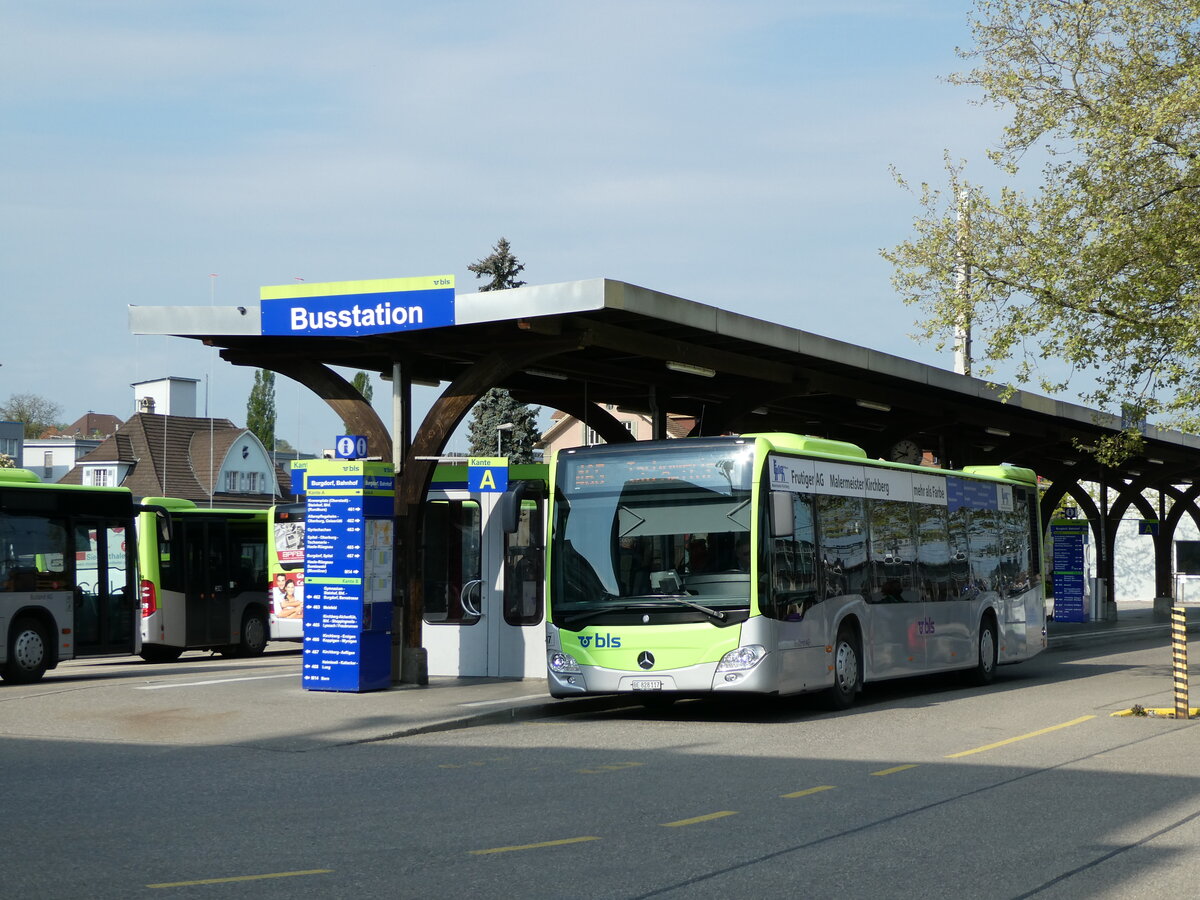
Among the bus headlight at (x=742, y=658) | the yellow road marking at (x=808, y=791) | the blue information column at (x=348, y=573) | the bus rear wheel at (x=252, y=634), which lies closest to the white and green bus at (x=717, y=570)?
the bus headlight at (x=742, y=658)

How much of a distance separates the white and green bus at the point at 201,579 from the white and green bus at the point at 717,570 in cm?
1181

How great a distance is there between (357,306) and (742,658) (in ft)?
19.7

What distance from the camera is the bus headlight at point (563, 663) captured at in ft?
51.4

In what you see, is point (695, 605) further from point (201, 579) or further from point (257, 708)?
point (201, 579)

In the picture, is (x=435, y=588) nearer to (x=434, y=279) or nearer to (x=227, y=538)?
(x=434, y=279)

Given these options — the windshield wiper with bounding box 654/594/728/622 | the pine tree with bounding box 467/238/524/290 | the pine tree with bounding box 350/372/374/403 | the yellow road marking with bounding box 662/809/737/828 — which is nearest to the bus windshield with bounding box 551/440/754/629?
the windshield wiper with bounding box 654/594/728/622

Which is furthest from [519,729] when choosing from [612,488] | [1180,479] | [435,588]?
[1180,479]

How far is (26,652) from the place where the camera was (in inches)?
802

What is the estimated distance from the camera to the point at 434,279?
55.3 ft

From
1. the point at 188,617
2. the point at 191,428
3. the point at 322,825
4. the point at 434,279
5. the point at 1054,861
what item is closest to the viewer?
the point at 1054,861

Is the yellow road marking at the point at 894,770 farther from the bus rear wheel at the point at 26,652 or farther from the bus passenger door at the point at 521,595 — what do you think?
the bus rear wheel at the point at 26,652

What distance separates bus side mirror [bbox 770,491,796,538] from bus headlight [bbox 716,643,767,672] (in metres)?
1.17

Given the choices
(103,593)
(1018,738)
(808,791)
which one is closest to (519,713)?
(1018,738)

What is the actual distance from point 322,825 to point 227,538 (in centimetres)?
1980
